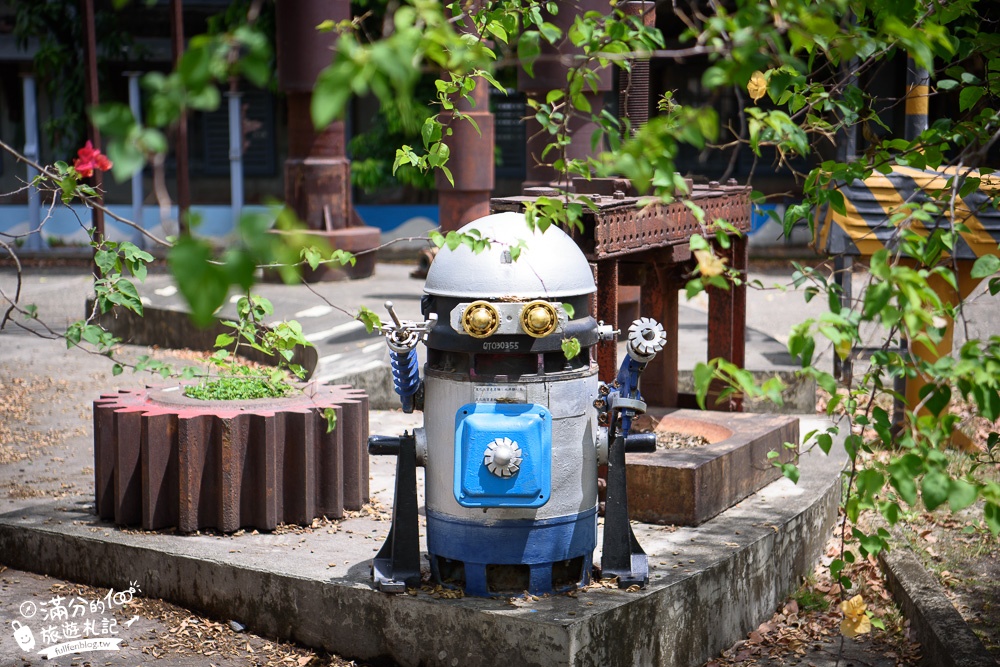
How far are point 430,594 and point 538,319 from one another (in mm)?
1184

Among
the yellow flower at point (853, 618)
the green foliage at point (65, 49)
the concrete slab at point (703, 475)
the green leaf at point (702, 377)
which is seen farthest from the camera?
the green foliage at point (65, 49)

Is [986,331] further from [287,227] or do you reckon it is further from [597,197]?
[287,227]

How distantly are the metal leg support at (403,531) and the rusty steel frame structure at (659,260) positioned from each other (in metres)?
1.12

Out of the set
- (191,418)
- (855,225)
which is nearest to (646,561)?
(191,418)

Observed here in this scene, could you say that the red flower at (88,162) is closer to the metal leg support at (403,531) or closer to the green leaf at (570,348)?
the metal leg support at (403,531)

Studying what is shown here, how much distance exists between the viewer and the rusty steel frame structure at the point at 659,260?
600cm

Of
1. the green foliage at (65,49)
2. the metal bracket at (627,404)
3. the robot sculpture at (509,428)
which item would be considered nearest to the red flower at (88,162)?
the robot sculpture at (509,428)

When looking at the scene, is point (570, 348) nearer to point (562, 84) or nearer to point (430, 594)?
point (430, 594)

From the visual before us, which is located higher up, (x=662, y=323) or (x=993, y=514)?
(x=662, y=323)

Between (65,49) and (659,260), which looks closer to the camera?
Answer: (659,260)

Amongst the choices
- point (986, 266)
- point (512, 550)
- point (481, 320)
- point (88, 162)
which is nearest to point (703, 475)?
point (512, 550)

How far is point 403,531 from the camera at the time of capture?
16.1ft

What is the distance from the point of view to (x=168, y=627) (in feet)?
17.2

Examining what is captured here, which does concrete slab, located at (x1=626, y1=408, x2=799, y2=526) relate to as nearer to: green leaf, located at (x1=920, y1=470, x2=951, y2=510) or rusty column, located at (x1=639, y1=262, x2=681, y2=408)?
rusty column, located at (x1=639, y1=262, x2=681, y2=408)
